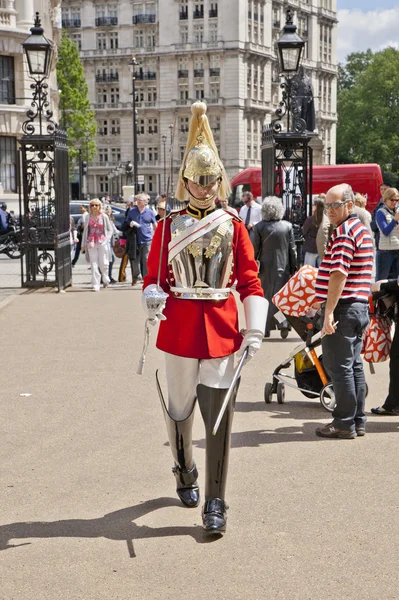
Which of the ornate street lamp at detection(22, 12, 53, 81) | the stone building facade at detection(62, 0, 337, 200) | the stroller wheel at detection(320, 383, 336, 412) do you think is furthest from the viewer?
the stone building facade at detection(62, 0, 337, 200)

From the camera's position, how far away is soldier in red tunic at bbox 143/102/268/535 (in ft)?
16.3

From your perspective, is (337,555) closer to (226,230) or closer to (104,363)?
(226,230)

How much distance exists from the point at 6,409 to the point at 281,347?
4.00m

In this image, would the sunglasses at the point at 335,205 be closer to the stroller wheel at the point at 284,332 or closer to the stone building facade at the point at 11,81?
the stroller wheel at the point at 284,332

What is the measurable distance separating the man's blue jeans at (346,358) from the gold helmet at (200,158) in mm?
1915

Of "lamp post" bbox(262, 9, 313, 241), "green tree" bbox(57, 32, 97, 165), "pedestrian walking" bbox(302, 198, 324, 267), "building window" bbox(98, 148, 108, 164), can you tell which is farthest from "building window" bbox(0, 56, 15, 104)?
"building window" bbox(98, 148, 108, 164)

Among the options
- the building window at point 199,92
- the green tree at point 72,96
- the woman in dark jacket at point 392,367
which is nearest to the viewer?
the woman in dark jacket at point 392,367

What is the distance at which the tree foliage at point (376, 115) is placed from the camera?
305ft

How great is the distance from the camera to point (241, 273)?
16.8 ft

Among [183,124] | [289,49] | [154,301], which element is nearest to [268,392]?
[154,301]

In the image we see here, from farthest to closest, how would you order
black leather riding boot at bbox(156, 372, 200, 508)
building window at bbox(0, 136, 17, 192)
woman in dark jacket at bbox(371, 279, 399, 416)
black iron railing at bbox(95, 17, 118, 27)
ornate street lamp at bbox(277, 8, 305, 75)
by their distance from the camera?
1. black iron railing at bbox(95, 17, 118, 27)
2. building window at bbox(0, 136, 17, 192)
3. ornate street lamp at bbox(277, 8, 305, 75)
4. woman in dark jacket at bbox(371, 279, 399, 416)
5. black leather riding boot at bbox(156, 372, 200, 508)

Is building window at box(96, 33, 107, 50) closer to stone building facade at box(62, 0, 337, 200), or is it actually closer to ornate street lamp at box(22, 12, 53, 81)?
stone building facade at box(62, 0, 337, 200)

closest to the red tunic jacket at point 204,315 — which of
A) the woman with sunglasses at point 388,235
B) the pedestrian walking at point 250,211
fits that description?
the woman with sunglasses at point 388,235

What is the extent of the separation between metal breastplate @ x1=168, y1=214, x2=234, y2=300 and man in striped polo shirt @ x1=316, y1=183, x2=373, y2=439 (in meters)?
1.71
